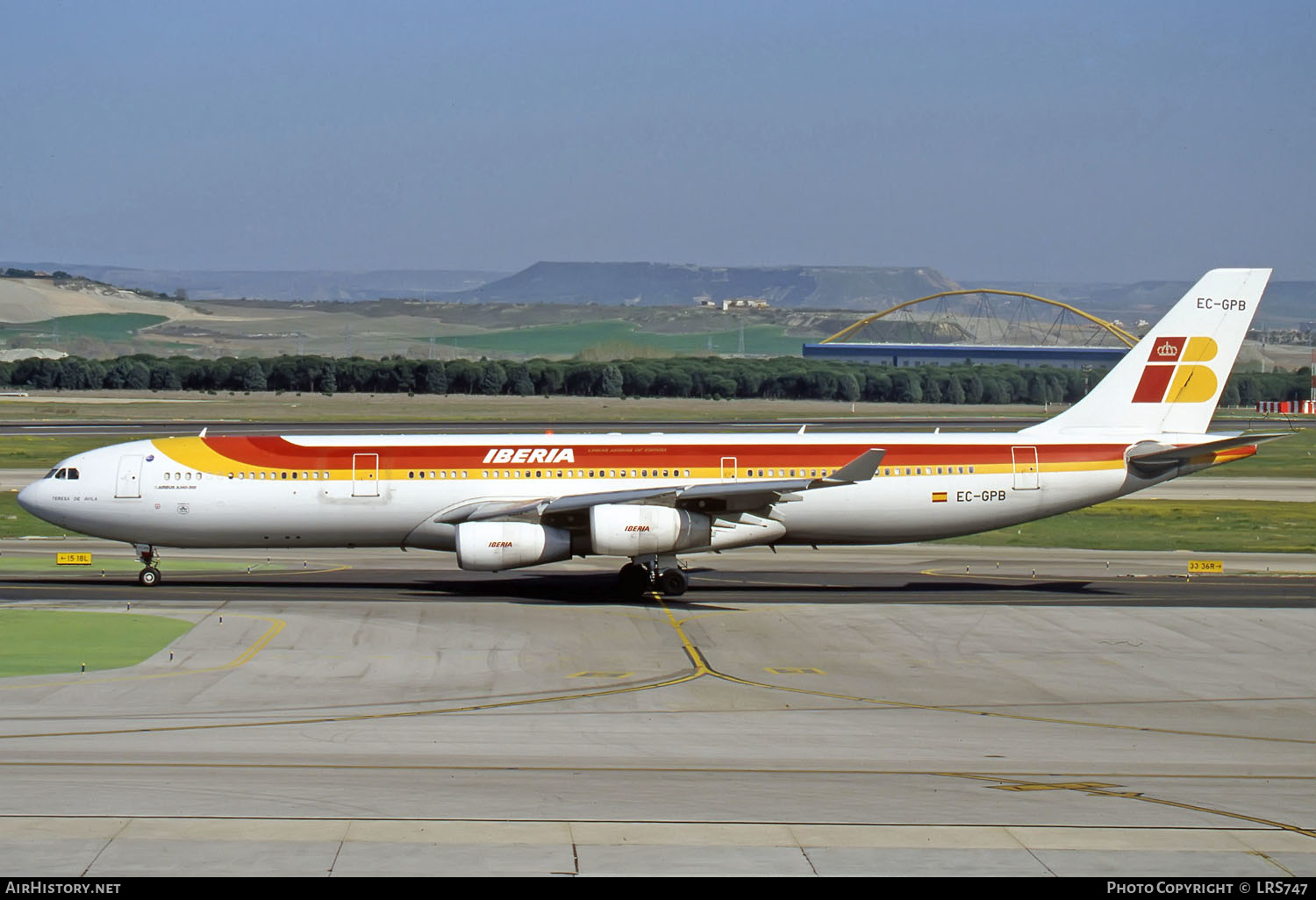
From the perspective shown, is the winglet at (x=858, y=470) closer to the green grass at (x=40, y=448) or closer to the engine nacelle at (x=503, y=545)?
the engine nacelle at (x=503, y=545)

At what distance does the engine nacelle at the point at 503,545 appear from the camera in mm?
33938

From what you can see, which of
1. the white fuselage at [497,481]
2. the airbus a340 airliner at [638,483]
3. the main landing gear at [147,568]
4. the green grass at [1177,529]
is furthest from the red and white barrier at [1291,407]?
the main landing gear at [147,568]

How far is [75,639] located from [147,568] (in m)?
8.40

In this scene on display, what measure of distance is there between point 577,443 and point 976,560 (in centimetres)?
1448

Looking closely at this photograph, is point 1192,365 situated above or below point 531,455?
above

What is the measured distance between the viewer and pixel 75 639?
27938mm

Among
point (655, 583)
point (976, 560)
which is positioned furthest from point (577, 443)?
point (976, 560)

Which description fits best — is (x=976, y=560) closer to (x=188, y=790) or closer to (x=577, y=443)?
(x=577, y=443)

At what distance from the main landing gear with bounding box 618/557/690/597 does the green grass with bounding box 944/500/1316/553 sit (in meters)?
12.9

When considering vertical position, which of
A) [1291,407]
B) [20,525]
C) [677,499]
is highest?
[677,499]

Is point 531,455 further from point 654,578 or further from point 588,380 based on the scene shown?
point 588,380

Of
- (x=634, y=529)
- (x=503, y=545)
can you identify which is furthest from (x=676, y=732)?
(x=503, y=545)

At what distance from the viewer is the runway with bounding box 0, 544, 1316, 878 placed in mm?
14242

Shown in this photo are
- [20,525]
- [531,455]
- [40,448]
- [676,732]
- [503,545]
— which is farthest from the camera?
[40,448]
